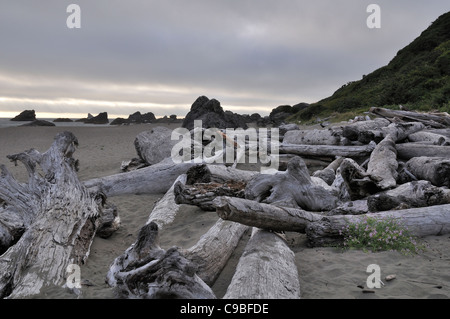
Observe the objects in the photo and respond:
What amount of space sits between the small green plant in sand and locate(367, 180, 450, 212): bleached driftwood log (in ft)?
2.37

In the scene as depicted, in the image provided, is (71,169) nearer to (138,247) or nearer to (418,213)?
(138,247)

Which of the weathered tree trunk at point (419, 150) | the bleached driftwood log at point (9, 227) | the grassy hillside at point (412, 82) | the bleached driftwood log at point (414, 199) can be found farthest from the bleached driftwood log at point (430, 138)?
the bleached driftwood log at point (9, 227)

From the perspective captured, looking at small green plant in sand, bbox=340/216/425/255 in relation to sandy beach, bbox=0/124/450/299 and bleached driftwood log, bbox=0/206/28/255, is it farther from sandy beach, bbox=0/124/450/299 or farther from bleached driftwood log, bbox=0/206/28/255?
bleached driftwood log, bbox=0/206/28/255

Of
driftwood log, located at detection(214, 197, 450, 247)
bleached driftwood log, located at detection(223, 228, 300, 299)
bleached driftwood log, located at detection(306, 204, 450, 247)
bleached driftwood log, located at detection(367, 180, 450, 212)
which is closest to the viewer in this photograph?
bleached driftwood log, located at detection(223, 228, 300, 299)

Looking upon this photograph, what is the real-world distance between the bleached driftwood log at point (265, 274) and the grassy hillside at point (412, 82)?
17.0 m

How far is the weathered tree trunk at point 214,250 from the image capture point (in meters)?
3.93

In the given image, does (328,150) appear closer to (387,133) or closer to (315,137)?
(315,137)

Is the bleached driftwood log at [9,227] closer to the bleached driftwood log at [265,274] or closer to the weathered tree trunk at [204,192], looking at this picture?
the weathered tree trunk at [204,192]

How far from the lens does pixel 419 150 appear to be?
9.19 metres

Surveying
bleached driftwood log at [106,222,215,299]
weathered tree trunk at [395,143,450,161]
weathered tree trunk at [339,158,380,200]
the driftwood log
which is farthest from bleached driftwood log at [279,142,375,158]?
bleached driftwood log at [106,222,215,299]

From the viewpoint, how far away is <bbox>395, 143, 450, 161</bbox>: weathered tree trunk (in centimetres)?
860

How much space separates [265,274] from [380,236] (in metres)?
2.09
